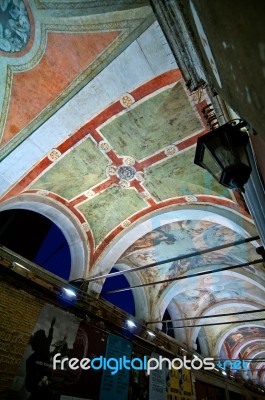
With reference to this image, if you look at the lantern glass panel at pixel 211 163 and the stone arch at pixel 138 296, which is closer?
the lantern glass panel at pixel 211 163

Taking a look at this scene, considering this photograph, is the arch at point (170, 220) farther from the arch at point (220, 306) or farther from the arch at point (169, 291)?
the arch at point (220, 306)

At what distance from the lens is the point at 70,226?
7578mm

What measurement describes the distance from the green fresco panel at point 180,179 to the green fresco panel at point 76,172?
1464 millimetres

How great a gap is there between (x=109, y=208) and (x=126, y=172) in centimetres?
149

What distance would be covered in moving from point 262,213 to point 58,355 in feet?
19.2

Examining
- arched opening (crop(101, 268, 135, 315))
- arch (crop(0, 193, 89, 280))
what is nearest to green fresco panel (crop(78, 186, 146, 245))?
arch (crop(0, 193, 89, 280))

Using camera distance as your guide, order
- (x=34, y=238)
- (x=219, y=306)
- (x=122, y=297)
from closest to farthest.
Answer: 1. (x=34, y=238)
2. (x=122, y=297)
3. (x=219, y=306)

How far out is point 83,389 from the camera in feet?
19.9

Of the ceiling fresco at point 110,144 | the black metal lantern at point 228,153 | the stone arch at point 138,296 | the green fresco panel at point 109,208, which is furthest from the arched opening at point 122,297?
the black metal lantern at point 228,153

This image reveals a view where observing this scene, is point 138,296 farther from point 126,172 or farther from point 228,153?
point 228,153

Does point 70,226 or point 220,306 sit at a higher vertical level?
point 220,306

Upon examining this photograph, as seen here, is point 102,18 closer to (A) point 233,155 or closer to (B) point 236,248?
(A) point 233,155

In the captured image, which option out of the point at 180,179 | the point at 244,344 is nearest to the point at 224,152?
the point at 180,179

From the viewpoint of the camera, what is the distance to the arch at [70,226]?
6945 millimetres
